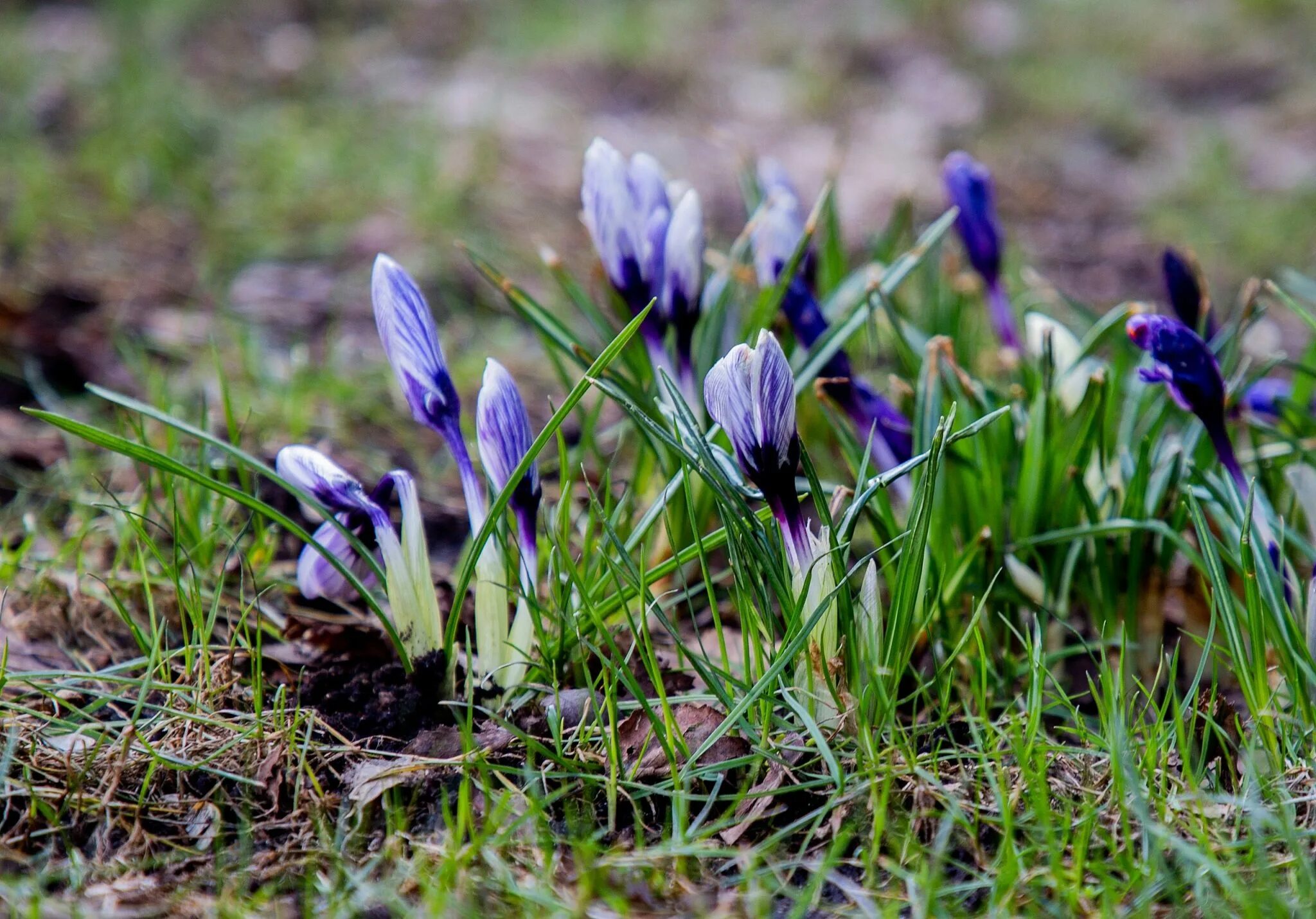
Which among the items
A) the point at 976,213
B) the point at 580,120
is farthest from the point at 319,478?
the point at 580,120

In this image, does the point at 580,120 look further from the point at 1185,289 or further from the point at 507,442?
the point at 507,442

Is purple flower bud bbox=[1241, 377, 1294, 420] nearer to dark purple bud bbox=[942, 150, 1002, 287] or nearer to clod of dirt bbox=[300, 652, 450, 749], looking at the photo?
dark purple bud bbox=[942, 150, 1002, 287]

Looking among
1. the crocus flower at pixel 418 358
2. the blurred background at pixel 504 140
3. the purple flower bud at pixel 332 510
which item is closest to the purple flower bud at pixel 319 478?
the purple flower bud at pixel 332 510

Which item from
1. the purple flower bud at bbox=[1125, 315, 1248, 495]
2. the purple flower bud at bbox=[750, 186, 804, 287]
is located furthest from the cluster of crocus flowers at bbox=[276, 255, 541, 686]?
the purple flower bud at bbox=[1125, 315, 1248, 495]

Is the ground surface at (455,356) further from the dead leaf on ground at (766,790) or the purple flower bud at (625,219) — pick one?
the purple flower bud at (625,219)

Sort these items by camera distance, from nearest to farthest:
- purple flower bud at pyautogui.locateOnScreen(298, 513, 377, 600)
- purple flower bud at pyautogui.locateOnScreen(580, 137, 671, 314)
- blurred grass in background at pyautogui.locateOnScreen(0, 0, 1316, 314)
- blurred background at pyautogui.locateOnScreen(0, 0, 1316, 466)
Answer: purple flower bud at pyautogui.locateOnScreen(298, 513, 377, 600) < purple flower bud at pyautogui.locateOnScreen(580, 137, 671, 314) < blurred background at pyautogui.locateOnScreen(0, 0, 1316, 466) < blurred grass in background at pyautogui.locateOnScreen(0, 0, 1316, 314)

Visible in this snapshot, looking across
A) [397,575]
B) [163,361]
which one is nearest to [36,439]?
[163,361]
